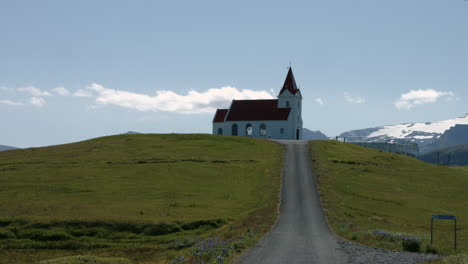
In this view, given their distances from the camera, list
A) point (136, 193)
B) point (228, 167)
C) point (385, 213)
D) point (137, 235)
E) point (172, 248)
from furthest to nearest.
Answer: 1. point (228, 167)
2. point (136, 193)
3. point (385, 213)
4. point (137, 235)
5. point (172, 248)

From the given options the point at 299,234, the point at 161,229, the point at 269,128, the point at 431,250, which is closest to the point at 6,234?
the point at 161,229

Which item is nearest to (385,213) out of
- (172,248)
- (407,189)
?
(407,189)

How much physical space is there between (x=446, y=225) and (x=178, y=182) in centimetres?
3337

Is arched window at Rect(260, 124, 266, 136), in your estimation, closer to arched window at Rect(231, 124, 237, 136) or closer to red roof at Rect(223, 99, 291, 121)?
red roof at Rect(223, 99, 291, 121)

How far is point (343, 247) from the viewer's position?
32.3 meters

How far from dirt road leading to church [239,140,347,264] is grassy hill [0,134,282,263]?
5.96 feet

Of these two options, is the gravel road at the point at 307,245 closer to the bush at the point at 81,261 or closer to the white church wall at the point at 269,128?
the bush at the point at 81,261

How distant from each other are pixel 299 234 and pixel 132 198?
991 inches

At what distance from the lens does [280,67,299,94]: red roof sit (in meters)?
123

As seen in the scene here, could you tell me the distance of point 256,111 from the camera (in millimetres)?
123875

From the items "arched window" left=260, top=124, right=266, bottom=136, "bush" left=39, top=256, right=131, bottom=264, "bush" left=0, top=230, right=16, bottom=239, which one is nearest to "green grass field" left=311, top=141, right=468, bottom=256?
"bush" left=39, top=256, right=131, bottom=264

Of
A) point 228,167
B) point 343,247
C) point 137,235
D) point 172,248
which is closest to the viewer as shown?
point 343,247

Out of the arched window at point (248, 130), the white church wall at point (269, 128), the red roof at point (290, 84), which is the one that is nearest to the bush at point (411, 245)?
the white church wall at point (269, 128)

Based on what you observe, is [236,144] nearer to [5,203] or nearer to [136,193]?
[136,193]
